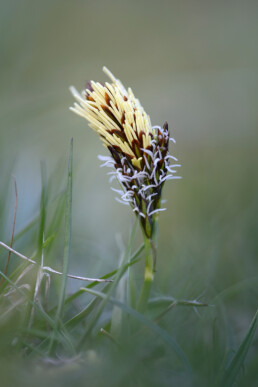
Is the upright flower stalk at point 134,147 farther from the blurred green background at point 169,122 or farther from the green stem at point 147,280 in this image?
the blurred green background at point 169,122

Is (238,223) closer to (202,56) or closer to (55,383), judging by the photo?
(55,383)

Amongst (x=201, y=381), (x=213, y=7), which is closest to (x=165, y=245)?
(x=201, y=381)

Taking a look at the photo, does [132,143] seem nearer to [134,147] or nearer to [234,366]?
[134,147]

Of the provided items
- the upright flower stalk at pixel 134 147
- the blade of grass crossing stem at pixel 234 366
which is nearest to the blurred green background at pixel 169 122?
the blade of grass crossing stem at pixel 234 366

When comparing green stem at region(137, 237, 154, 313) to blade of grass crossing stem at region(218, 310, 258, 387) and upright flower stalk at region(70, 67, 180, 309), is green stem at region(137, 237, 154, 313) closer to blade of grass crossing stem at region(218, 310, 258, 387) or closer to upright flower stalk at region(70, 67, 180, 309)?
upright flower stalk at region(70, 67, 180, 309)

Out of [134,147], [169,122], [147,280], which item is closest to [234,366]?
[147,280]

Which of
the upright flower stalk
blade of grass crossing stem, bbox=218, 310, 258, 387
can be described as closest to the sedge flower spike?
the upright flower stalk
